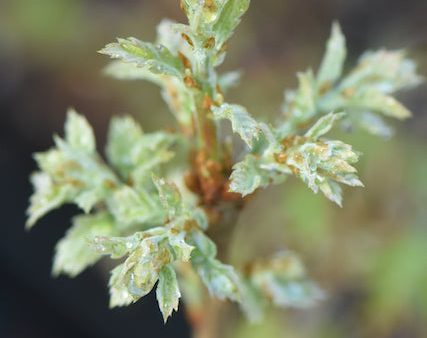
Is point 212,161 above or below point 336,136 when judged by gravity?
below

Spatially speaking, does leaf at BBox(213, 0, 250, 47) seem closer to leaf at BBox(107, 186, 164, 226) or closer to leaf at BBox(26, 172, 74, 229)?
leaf at BBox(107, 186, 164, 226)

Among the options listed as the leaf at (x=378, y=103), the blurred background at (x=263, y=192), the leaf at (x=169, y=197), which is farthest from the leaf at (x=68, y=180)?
the blurred background at (x=263, y=192)

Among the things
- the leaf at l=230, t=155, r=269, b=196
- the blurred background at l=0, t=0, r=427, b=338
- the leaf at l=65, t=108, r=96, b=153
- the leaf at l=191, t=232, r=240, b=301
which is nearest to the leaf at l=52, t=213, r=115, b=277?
the leaf at l=65, t=108, r=96, b=153

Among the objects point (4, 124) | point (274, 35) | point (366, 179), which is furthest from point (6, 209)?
point (366, 179)

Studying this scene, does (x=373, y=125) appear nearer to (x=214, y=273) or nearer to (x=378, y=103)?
(x=378, y=103)

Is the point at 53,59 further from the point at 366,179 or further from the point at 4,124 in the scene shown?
the point at 366,179

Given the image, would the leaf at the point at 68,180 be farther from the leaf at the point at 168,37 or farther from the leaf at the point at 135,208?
the leaf at the point at 168,37

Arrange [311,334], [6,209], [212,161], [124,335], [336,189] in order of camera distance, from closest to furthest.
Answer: [336,189]
[212,161]
[311,334]
[124,335]
[6,209]

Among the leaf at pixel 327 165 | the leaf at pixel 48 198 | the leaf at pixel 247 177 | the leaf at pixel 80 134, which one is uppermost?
the leaf at pixel 80 134
